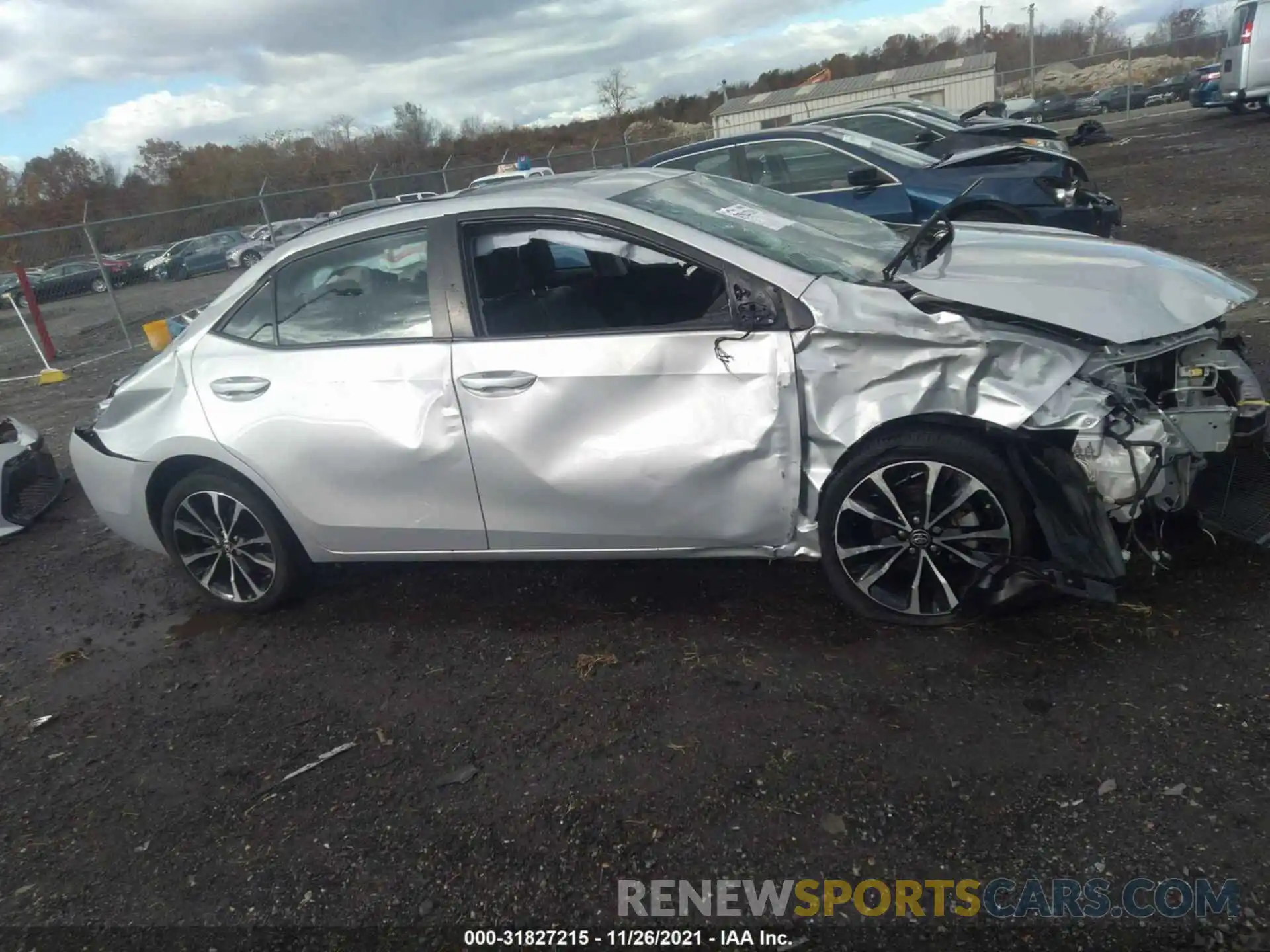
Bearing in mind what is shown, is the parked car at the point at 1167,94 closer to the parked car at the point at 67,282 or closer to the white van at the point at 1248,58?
the white van at the point at 1248,58

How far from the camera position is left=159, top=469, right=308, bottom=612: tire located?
405cm

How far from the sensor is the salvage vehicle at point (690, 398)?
120 inches

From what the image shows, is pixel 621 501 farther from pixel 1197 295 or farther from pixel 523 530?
pixel 1197 295

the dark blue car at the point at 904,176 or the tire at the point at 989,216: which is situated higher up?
the dark blue car at the point at 904,176

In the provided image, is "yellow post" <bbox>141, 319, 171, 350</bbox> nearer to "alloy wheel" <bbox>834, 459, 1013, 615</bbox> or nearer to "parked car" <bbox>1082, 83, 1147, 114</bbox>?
"alloy wheel" <bbox>834, 459, 1013, 615</bbox>

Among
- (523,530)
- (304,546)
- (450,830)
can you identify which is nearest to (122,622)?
(304,546)

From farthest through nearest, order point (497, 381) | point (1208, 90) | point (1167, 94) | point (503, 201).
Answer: point (1167, 94) < point (1208, 90) < point (503, 201) < point (497, 381)

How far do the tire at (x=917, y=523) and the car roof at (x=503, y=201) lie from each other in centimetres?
143

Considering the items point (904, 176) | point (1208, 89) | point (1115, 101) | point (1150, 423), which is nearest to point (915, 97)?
point (1115, 101)

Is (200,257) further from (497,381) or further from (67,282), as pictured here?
(497,381)

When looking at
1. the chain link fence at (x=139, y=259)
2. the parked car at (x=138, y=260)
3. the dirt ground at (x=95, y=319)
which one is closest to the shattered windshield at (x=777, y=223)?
the chain link fence at (x=139, y=259)

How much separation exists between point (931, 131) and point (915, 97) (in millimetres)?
26547

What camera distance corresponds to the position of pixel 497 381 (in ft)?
11.4

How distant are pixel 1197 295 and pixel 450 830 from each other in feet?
10.6
